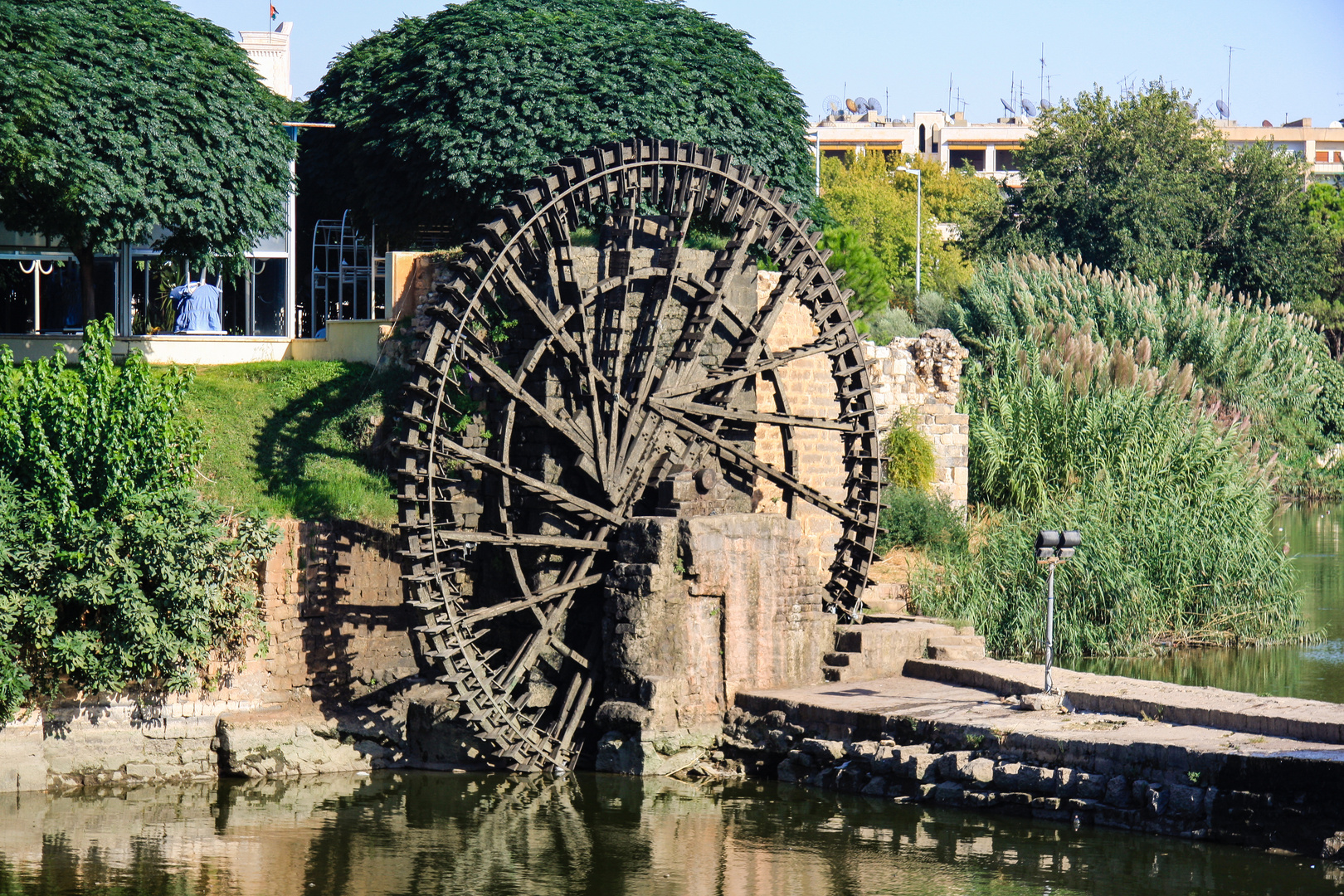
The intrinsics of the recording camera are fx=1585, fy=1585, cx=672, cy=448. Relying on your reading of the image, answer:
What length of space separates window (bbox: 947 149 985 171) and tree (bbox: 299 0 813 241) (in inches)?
2013

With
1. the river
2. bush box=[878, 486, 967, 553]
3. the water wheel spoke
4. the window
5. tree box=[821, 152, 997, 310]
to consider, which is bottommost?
the river

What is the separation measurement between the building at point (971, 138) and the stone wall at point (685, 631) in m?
56.0

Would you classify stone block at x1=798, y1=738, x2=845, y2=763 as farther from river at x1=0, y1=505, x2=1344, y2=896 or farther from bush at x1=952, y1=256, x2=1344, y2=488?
bush at x1=952, y1=256, x2=1344, y2=488

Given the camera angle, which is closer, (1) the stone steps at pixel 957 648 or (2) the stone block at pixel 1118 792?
(2) the stone block at pixel 1118 792

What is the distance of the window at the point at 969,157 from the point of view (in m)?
71.7

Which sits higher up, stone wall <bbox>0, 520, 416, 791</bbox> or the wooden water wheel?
the wooden water wheel

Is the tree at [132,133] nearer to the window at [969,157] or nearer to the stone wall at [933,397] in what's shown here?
the stone wall at [933,397]

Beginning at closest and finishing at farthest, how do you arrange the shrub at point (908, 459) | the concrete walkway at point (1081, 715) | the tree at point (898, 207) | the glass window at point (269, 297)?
the concrete walkway at point (1081, 715) < the shrub at point (908, 459) < the glass window at point (269, 297) < the tree at point (898, 207)

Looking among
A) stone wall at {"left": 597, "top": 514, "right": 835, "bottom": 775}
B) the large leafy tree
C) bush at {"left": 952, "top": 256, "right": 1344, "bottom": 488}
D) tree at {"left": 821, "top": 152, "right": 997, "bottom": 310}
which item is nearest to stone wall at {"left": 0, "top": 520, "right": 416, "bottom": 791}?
stone wall at {"left": 597, "top": 514, "right": 835, "bottom": 775}

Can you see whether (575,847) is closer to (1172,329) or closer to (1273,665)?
(1273,665)

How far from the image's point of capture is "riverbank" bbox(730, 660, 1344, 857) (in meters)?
9.73

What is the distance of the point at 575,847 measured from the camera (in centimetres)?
1042

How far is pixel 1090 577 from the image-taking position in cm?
1647

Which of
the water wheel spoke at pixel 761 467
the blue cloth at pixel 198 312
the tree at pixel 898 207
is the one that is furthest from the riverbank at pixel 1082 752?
the tree at pixel 898 207
